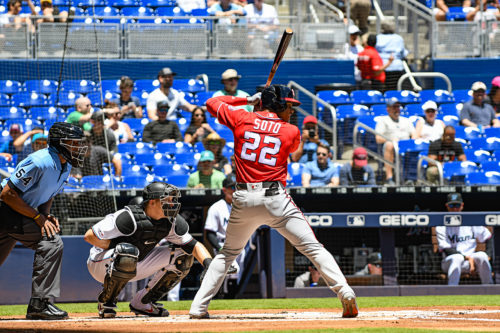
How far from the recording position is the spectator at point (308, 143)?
11.7 meters

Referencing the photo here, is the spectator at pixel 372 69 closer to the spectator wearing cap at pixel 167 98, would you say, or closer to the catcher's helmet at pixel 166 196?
the spectator wearing cap at pixel 167 98

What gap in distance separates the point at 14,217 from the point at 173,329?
5.65 ft

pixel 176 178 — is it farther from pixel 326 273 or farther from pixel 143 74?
pixel 326 273

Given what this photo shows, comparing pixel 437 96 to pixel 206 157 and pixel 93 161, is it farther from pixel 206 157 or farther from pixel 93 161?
pixel 93 161

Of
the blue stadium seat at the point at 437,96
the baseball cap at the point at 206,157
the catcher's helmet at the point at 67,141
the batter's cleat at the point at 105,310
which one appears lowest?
the batter's cleat at the point at 105,310

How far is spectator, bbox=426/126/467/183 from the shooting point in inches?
465

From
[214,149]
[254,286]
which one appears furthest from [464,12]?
[254,286]

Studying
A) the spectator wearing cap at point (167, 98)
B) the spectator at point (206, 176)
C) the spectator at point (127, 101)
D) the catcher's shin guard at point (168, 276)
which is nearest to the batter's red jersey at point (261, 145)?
the catcher's shin guard at point (168, 276)

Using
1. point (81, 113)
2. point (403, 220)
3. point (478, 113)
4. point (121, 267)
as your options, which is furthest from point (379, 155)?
point (121, 267)

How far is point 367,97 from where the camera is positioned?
14336 mm

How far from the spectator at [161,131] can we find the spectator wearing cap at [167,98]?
0.57m

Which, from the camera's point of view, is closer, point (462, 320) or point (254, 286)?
point (462, 320)

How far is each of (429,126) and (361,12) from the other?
4271 millimetres

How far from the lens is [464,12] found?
1648cm
